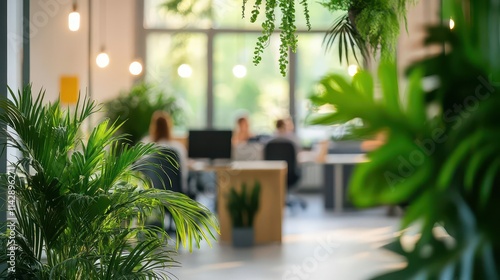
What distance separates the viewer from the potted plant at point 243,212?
9.23 metres

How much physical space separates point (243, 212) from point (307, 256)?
100 cm

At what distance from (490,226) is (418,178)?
14cm

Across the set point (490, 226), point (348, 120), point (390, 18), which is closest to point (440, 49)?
point (348, 120)

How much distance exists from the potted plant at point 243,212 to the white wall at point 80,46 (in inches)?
88.4

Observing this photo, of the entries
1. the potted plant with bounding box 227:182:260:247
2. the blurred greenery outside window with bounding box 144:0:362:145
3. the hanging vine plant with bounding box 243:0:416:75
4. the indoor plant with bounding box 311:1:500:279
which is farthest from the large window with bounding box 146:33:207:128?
the indoor plant with bounding box 311:1:500:279

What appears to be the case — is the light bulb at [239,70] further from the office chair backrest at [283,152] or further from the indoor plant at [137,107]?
the office chair backrest at [283,152]

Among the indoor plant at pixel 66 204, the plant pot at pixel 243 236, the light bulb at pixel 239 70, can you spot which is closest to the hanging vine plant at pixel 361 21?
the indoor plant at pixel 66 204

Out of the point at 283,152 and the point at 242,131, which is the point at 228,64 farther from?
the point at 283,152

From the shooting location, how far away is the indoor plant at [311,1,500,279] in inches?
57.8

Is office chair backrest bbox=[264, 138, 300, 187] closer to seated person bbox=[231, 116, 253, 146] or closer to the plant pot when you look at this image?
seated person bbox=[231, 116, 253, 146]

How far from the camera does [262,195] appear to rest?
31.7 ft

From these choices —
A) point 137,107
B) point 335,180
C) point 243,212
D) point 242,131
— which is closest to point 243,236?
point 243,212

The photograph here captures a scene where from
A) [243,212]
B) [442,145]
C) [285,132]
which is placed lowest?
[243,212]

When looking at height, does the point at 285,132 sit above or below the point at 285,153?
above
